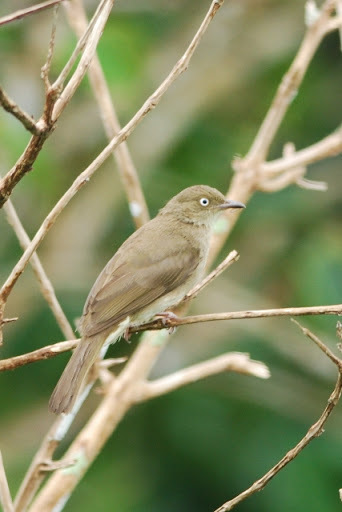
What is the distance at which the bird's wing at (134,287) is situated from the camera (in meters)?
4.22

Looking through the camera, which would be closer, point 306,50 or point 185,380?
point 185,380

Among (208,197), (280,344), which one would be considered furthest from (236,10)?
(208,197)

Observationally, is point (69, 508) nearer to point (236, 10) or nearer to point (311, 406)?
point (311, 406)

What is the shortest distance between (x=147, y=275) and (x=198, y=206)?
0.85 metres

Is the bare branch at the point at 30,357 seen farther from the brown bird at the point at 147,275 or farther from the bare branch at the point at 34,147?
the brown bird at the point at 147,275

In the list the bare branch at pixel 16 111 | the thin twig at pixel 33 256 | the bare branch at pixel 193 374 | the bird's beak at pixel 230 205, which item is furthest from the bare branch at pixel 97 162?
the bird's beak at pixel 230 205

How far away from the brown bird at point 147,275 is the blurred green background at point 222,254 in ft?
4.64

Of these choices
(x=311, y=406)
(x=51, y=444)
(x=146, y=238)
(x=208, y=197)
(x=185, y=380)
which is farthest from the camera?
(x=311, y=406)

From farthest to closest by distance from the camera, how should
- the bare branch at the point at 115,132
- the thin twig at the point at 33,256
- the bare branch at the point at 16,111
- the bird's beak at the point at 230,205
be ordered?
the bird's beak at the point at 230,205, the bare branch at the point at 115,132, the thin twig at the point at 33,256, the bare branch at the point at 16,111

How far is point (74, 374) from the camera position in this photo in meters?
3.78

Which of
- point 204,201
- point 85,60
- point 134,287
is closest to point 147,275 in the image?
point 134,287

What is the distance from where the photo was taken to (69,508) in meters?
6.28

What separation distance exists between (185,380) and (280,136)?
430 centimetres

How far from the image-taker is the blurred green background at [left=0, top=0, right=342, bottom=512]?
20.8ft
